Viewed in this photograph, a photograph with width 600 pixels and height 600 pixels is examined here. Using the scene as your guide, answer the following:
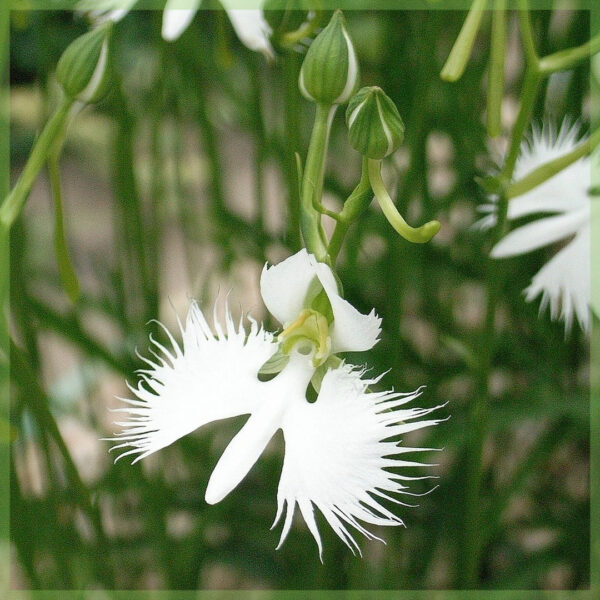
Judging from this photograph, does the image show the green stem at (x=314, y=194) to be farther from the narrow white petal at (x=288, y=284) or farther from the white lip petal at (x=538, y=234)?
the white lip petal at (x=538, y=234)

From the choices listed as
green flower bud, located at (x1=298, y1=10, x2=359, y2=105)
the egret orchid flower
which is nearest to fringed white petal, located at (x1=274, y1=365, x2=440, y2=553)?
the egret orchid flower

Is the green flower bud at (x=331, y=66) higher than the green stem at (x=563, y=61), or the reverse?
the green stem at (x=563, y=61)

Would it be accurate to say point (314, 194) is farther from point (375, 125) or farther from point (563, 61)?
point (563, 61)

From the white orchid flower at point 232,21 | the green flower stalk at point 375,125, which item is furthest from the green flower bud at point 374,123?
the white orchid flower at point 232,21

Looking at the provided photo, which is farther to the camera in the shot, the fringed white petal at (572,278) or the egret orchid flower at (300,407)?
the fringed white petal at (572,278)

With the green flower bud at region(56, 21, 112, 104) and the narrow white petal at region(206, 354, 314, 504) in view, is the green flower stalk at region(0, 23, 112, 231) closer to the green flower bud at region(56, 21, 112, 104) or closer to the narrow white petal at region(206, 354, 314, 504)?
the green flower bud at region(56, 21, 112, 104)

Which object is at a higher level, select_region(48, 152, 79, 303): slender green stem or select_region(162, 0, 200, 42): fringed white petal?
select_region(162, 0, 200, 42): fringed white petal
